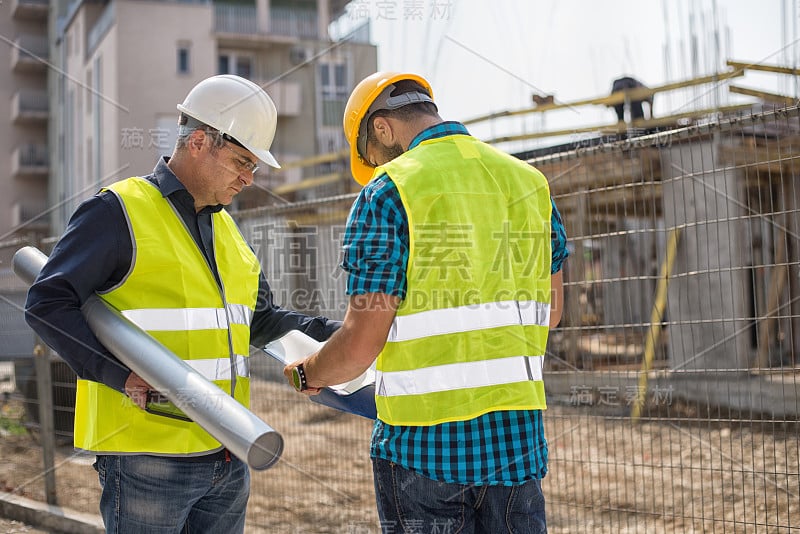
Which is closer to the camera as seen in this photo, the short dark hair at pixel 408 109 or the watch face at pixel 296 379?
the short dark hair at pixel 408 109

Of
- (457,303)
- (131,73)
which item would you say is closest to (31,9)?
(131,73)

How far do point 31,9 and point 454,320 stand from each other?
35.2m

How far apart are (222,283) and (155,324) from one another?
29 centimetres

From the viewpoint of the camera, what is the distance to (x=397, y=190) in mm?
2168

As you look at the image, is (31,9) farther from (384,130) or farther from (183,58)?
(384,130)

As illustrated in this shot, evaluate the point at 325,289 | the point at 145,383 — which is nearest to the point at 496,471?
the point at 145,383

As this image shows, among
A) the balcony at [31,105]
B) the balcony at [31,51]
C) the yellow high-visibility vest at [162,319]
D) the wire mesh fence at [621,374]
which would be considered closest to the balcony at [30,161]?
the balcony at [31,105]

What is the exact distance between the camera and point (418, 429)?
7.18ft

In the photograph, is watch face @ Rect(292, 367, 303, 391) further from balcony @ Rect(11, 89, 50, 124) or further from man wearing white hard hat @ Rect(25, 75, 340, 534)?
balcony @ Rect(11, 89, 50, 124)

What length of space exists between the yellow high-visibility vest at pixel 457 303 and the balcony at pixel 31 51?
102 ft

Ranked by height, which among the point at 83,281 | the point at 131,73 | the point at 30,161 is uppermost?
the point at 131,73

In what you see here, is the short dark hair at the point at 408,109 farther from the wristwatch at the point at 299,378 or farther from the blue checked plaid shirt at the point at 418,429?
the wristwatch at the point at 299,378

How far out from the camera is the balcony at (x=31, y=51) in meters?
31.2

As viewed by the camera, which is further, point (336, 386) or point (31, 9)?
point (31, 9)
